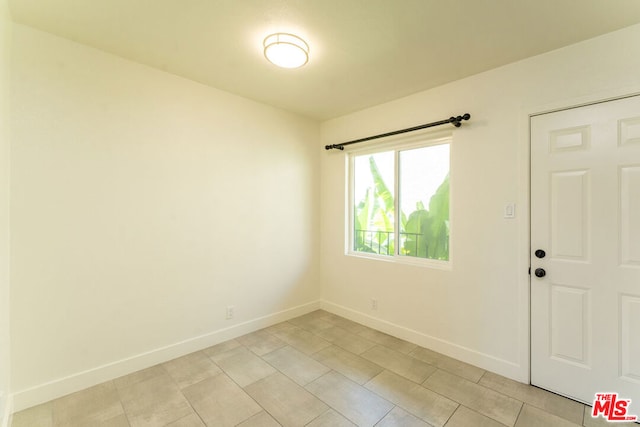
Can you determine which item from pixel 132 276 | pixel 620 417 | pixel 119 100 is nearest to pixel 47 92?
pixel 119 100

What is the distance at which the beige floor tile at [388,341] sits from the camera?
277 centimetres

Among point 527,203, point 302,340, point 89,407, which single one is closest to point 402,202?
point 527,203

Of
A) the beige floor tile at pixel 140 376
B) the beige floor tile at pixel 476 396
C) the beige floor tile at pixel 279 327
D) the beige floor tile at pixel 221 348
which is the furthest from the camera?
the beige floor tile at pixel 279 327

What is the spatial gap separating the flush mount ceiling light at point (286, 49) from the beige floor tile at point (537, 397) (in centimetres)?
291

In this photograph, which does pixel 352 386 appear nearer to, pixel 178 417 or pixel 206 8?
pixel 178 417

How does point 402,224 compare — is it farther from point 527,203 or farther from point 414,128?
point 527,203

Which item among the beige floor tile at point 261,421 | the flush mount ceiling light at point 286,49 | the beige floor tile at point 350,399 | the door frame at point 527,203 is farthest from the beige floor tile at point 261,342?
the flush mount ceiling light at point 286,49

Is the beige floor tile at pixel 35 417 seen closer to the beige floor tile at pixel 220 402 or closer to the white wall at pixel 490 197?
the beige floor tile at pixel 220 402

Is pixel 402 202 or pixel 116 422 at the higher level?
pixel 402 202

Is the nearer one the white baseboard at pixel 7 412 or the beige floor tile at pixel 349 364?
the white baseboard at pixel 7 412

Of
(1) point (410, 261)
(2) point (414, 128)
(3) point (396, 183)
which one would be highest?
(2) point (414, 128)

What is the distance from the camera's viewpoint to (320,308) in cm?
388

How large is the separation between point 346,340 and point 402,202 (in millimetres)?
1640

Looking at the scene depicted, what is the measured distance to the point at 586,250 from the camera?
1992 millimetres
